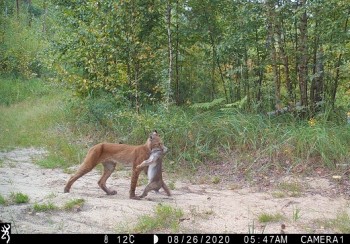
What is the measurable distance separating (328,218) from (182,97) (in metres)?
7.66

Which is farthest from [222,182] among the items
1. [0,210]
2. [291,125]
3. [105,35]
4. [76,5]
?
[76,5]

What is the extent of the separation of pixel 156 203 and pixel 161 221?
3.88 feet

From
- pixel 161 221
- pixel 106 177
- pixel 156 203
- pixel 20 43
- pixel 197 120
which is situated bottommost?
pixel 156 203

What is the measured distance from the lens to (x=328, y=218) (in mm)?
6430

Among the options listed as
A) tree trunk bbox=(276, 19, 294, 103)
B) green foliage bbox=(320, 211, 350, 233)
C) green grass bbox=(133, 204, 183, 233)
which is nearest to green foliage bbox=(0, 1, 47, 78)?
tree trunk bbox=(276, 19, 294, 103)

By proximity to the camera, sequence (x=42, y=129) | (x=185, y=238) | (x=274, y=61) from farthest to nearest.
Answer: (x=42, y=129) → (x=274, y=61) → (x=185, y=238)

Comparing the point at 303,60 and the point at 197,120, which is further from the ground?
the point at 303,60

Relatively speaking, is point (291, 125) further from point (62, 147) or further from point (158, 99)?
point (62, 147)

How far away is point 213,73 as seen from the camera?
43.1 feet

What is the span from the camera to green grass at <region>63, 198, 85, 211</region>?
22.3 ft

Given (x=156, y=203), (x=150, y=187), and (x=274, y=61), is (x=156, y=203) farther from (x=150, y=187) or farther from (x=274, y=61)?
(x=274, y=61)

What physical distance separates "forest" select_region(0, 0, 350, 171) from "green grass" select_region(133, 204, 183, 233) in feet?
11.4

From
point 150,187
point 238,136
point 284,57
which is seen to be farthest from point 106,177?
point 284,57

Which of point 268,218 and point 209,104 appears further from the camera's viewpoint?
point 209,104
